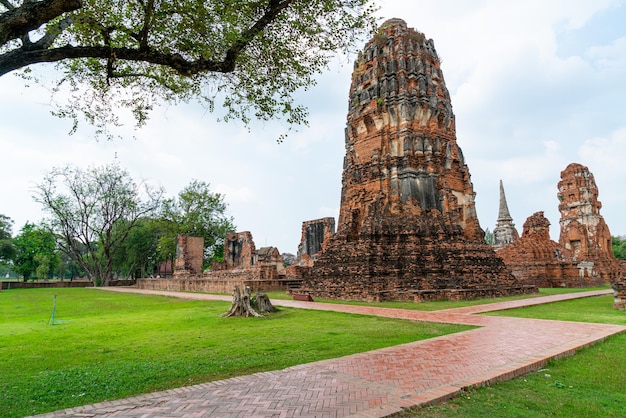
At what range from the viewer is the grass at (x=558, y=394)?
3.80 m

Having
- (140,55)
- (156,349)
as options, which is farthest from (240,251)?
(140,55)

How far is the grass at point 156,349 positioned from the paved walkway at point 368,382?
0.44m

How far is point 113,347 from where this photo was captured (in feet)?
23.8

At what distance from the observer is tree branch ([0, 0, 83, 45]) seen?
15.6 feet

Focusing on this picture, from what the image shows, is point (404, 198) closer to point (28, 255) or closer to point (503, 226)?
point (503, 226)

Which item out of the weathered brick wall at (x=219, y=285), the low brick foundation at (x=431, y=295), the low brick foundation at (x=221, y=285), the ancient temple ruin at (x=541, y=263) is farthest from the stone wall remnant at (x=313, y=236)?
the low brick foundation at (x=431, y=295)

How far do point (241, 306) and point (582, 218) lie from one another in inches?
1362

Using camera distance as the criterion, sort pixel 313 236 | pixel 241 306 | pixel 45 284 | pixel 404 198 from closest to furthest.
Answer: pixel 241 306 → pixel 404 198 → pixel 313 236 → pixel 45 284

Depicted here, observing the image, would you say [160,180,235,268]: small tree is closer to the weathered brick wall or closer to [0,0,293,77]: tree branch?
the weathered brick wall

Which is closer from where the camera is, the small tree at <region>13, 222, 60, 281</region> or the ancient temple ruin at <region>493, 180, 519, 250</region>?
the ancient temple ruin at <region>493, 180, 519, 250</region>

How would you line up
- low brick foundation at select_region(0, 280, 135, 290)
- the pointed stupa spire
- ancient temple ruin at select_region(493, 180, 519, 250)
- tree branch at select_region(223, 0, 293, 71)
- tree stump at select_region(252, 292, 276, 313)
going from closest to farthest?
tree branch at select_region(223, 0, 293, 71), tree stump at select_region(252, 292, 276, 313), low brick foundation at select_region(0, 280, 135, 290), ancient temple ruin at select_region(493, 180, 519, 250), the pointed stupa spire

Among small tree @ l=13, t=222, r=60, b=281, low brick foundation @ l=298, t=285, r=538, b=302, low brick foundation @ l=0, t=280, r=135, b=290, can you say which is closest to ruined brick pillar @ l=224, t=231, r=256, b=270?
low brick foundation @ l=0, t=280, r=135, b=290

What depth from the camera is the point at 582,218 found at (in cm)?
3438

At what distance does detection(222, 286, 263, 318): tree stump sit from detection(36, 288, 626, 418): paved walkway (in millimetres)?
5653
